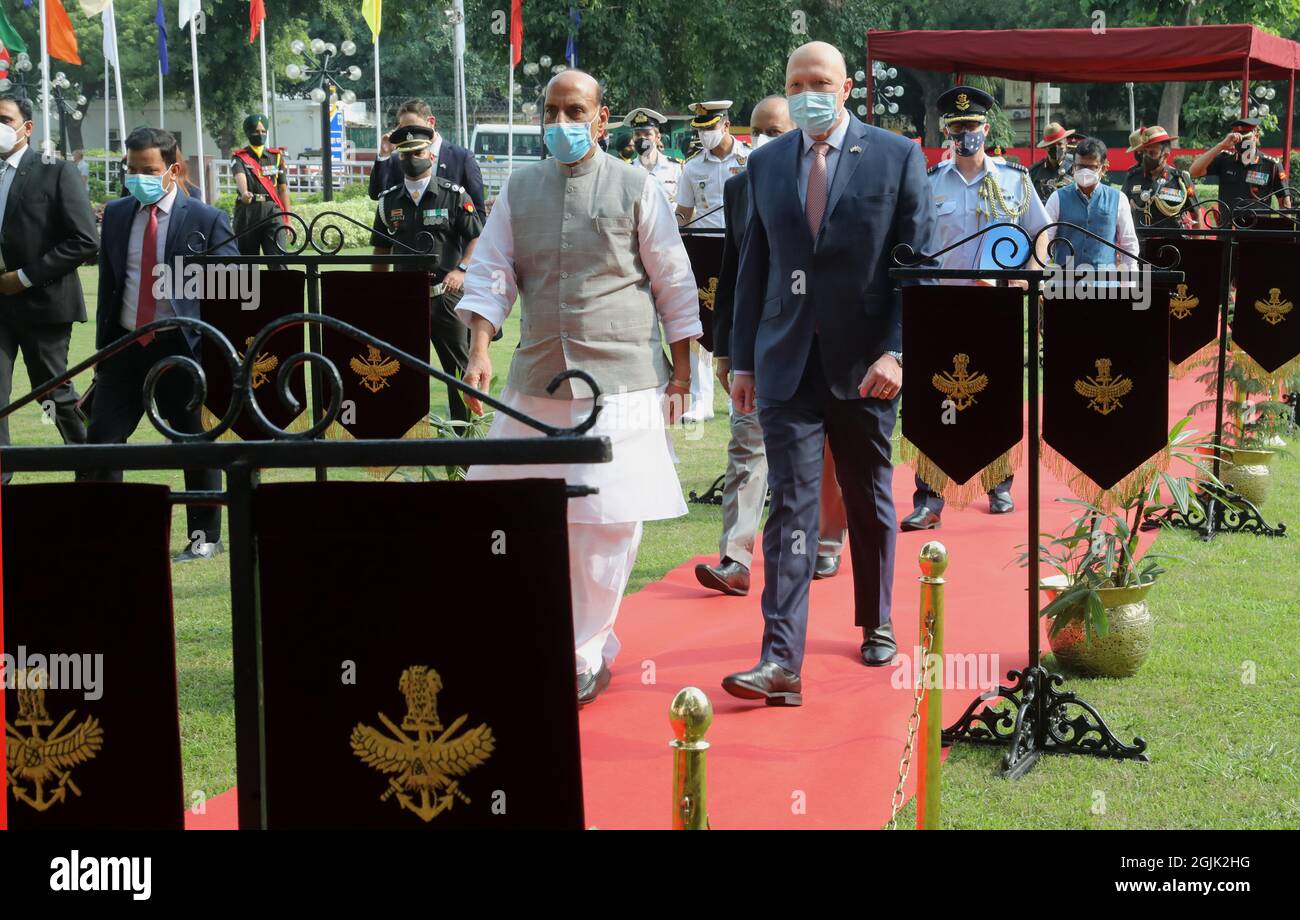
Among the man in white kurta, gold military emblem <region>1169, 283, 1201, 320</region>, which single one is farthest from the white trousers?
gold military emblem <region>1169, 283, 1201, 320</region>

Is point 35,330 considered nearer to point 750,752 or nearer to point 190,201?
point 190,201

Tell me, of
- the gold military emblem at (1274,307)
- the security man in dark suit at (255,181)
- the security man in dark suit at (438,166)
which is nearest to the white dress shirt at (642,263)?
the gold military emblem at (1274,307)

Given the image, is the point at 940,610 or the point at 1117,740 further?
the point at 1117,740

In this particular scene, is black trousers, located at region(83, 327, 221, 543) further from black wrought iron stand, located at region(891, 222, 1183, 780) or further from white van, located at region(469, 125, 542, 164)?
white van, located at region(469, 125, 542, 164)

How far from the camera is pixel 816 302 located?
5.68m

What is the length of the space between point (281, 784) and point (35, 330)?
692cm

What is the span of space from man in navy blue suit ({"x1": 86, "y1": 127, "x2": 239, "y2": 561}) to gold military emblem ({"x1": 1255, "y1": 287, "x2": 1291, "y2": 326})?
5.46m

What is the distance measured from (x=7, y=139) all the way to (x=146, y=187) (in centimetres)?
128

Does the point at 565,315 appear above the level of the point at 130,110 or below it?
below

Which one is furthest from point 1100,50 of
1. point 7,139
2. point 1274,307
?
point 7,139

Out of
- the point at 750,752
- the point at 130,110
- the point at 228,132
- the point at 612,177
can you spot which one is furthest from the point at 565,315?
the point at 130,110

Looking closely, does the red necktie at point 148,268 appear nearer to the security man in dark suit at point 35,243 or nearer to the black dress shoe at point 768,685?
the security man in dark suit at point 35,243

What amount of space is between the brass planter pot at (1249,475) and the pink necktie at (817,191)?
4.33m

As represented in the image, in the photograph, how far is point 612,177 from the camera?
5.59 m
